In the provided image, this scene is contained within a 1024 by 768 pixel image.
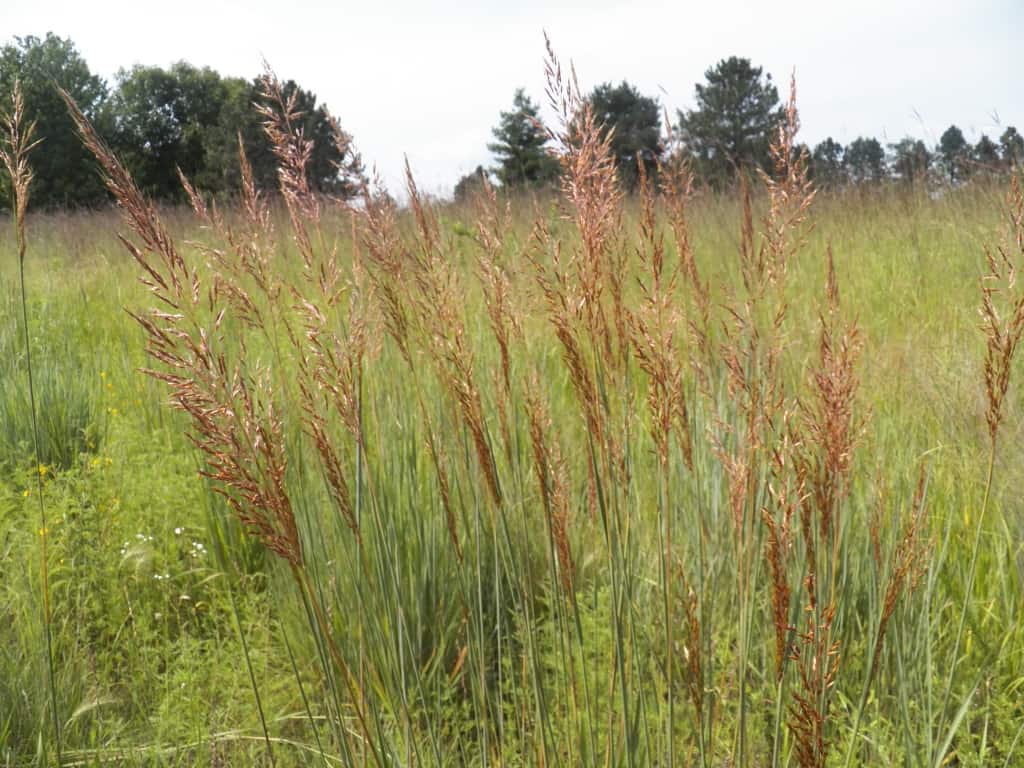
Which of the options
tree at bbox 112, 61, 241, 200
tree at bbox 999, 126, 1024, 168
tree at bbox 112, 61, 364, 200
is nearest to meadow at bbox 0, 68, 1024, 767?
tree at bbox 999, 126, 1024, 168

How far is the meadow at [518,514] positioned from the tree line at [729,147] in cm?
39

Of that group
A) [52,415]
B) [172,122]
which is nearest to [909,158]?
[52,415]

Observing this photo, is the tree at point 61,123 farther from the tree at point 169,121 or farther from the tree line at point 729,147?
the tree line at point 729,147

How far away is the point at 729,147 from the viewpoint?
1627 cm

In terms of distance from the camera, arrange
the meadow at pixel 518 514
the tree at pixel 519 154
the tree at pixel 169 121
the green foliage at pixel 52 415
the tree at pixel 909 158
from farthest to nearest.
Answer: the tree at pixel 169 121, the tree at pixel 519 154, the tree at pixel 909 158, the green foliage at pixel 52 415, the meadow at pixel 518 514

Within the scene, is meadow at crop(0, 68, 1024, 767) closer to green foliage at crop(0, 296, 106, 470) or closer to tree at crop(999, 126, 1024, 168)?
green foliage at crop(0, 296, 106, 470)

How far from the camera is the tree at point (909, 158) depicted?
9719 mm

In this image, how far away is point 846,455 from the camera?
100 cm

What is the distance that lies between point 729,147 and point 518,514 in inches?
621

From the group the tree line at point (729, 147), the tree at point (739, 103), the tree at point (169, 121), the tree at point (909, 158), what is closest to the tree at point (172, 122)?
the tree at point (169, 121)

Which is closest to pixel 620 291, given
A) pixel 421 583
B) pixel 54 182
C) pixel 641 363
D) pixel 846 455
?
pixel 641 363

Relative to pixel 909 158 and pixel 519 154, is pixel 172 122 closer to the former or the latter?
pixel 519 154

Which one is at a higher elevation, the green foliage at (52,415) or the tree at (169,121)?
the tree at (169,121)

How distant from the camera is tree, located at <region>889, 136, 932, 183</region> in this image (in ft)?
31.9
